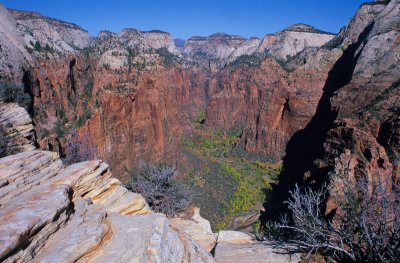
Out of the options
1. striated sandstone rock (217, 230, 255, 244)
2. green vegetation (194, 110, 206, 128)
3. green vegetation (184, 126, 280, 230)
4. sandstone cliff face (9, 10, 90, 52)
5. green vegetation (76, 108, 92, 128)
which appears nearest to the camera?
striated sandstone rock (217, 230, 255, 244)

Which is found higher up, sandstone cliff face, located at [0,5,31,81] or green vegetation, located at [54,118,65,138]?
sandstone cliff face, located at [0,5,31,81]

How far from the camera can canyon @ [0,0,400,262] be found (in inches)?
455

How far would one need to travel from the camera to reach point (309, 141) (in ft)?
230

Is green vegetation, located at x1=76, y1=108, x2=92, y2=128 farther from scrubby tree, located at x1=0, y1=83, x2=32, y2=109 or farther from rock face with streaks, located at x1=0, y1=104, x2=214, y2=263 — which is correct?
rock face with streaks, located at x1=0, y1=104, x2=214, y2=263

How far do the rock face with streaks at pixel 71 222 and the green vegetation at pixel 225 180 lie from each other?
830 inches

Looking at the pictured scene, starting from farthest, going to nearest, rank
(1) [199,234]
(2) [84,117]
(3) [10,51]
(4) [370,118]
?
(3) [10,51] → (2) [84,117] → (4) [370,118] → (1) [199,234]

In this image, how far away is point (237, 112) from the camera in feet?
359

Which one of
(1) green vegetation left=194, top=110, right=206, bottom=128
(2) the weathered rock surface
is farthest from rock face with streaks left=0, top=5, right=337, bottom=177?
(2) the weathered rock surface

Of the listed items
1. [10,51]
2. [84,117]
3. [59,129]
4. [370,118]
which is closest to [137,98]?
[84,117]

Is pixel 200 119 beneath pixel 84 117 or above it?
beneath

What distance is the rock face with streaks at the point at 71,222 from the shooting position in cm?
799

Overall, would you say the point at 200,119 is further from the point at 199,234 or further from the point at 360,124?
the point at 199,234

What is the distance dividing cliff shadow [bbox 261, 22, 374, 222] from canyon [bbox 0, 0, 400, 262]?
0.39m

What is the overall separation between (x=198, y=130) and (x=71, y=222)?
9585 centimetres
